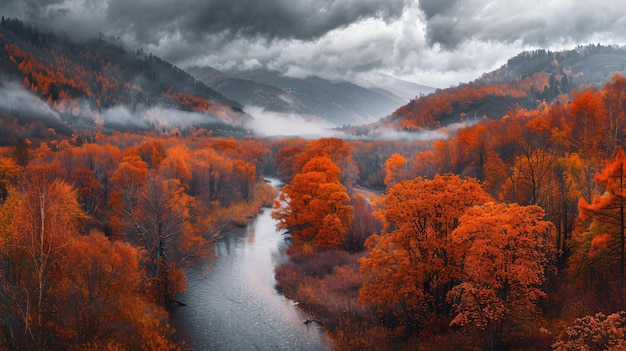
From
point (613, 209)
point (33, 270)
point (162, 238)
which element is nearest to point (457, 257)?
point (613, 209)

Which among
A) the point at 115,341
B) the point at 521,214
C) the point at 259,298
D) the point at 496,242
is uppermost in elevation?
the point at 521,214

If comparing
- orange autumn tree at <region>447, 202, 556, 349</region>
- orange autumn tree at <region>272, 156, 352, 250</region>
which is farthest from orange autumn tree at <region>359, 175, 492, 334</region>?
orange autumn tree at <region>272, 156, 352, 250</region>

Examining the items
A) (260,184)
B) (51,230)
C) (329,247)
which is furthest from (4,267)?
(260,184)

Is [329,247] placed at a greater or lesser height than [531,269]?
lesser

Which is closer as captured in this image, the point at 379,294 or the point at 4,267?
the point at 4,267

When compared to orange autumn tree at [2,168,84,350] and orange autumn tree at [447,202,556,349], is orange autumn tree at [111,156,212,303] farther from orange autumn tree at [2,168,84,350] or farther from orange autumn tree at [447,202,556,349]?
orange autumn tree at [447,202,556,349]

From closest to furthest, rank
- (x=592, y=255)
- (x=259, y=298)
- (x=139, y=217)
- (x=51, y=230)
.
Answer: (x=51, y=230) < (x=592, y=255) < (x=259, y=298) < (x=139, y=217)

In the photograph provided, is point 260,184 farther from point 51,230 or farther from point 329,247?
point 51,230
